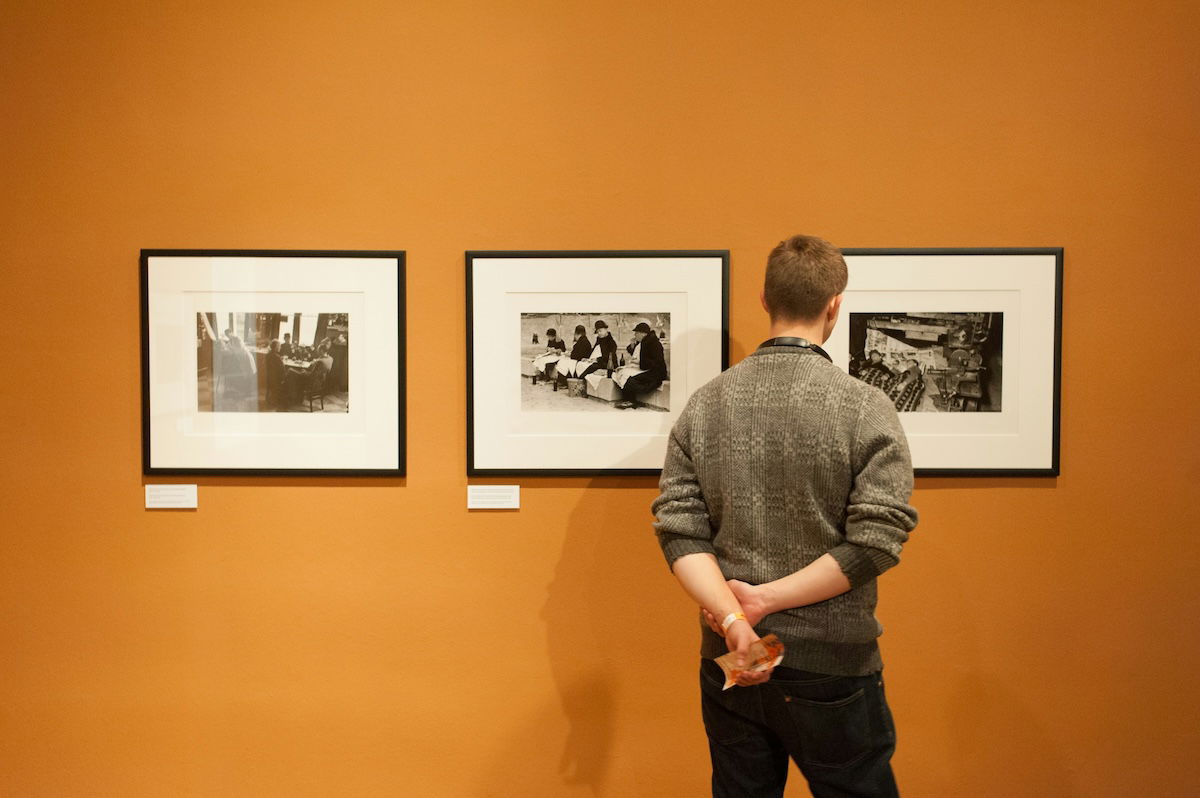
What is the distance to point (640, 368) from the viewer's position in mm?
2238

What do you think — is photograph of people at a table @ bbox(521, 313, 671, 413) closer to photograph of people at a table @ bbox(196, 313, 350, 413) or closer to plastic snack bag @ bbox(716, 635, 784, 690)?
photograph of people at a table @ bbox(196, 313, 350, 413)

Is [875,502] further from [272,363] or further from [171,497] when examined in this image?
[171,497]

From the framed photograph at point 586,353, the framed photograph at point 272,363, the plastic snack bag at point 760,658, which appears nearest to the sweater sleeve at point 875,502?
the plastic snack bag at point 760,658

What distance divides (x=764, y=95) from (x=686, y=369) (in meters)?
0.85

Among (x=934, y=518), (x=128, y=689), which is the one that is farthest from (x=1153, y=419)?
(x=128, y=689)

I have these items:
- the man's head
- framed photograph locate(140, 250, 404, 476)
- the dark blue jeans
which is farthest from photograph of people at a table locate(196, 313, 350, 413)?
the dark blue jeans

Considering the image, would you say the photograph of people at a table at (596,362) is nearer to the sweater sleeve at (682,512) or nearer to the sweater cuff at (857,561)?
the sweater sleeve at (682,512)

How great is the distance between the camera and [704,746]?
2.29m

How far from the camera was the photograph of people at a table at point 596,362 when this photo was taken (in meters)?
2.23

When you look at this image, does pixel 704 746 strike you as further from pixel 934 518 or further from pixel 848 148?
pixel 848 148

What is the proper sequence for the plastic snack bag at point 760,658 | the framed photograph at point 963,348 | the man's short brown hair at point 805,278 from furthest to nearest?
1. the framed photograph at point 963,348
2. the man's short brown hair at point 805,278
3. the plastic snack bag at point 760,658

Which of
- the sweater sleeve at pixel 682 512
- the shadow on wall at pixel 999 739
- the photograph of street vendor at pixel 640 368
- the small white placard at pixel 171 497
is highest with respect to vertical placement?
the photograph of street vendor at pixel 640 368

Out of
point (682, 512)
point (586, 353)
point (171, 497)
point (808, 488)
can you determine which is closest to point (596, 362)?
point (586, 353)

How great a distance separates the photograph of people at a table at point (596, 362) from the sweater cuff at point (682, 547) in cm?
66
